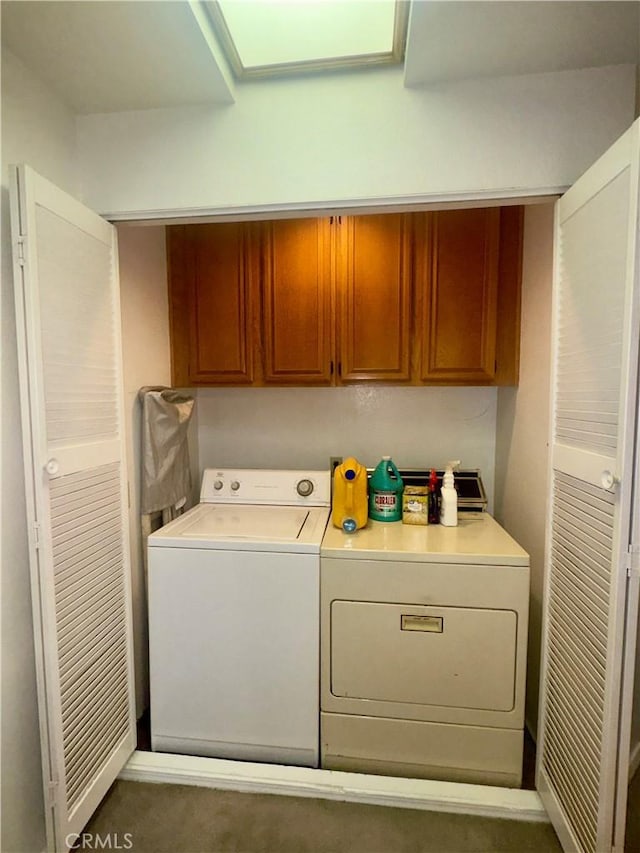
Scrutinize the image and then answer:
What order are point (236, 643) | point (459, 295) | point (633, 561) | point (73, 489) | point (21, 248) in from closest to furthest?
point (633, 561) → point (21, 248) → point (73, 489) → point (236, 643) → point (459, 295)

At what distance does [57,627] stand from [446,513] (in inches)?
57.9

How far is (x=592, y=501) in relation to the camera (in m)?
1.11

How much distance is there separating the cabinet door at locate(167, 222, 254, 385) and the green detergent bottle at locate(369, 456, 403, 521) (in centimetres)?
84

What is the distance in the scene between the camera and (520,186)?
125 centimetres

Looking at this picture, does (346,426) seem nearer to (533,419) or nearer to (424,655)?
(533,419)

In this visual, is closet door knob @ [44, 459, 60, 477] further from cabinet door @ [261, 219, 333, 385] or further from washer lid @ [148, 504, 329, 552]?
cabinet door @ [261, 219, 333, 385]

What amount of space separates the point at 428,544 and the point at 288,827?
1066 mm

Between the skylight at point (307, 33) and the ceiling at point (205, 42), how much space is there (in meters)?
0.06

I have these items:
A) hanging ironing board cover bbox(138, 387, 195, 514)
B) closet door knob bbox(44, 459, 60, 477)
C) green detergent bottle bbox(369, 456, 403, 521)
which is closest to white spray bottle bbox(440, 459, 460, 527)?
green detergent bottle bbox(369, 456, 403, 521)

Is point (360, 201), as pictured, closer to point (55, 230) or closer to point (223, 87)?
point (223, 87)

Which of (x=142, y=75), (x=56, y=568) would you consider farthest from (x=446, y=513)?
(x=142, y=75)

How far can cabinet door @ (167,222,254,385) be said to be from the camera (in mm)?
2068

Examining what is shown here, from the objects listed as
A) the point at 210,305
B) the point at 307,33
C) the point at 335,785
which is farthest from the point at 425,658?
the point at 307,33

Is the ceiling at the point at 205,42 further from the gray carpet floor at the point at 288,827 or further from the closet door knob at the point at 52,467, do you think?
the gray carpet floor at the point at 288,827
